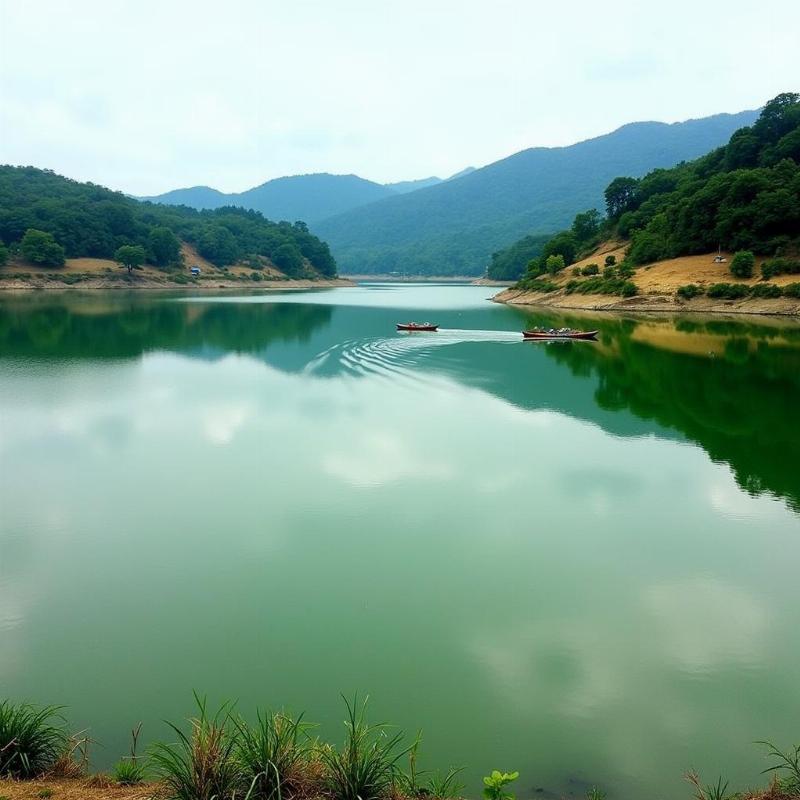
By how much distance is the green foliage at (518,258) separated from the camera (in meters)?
141

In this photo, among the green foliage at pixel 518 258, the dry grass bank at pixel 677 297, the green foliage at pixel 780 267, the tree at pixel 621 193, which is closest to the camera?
the dry grass bank at pixel 677 297

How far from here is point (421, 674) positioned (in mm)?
7379

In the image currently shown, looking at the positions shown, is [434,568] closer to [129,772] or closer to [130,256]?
[129,772]

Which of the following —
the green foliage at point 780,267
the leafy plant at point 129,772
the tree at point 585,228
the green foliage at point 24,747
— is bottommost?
the leafy plant at point 129,772

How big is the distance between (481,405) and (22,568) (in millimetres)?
15350

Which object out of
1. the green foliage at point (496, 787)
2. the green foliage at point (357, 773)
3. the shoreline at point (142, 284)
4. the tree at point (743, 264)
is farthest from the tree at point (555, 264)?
the green foliage at point (496, 787)

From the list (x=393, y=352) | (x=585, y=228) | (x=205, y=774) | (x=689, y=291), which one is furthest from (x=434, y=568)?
(x=585, y=228)

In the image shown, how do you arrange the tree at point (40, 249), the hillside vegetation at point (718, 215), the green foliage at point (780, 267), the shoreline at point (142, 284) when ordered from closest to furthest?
1. the green foliage at point (780, 267)
2. the hillside vegetation at point (718, 215)
3. the shoreline at point (142, 284)
4. the tree at point (40, 249)

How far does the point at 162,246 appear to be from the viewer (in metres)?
114

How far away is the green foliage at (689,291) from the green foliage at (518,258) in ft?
279

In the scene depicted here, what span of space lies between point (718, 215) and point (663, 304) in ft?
34.5

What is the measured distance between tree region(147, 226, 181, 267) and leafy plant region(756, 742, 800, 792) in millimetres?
119112

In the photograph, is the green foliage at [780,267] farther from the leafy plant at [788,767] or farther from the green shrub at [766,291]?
the leafy plant at [788,767]

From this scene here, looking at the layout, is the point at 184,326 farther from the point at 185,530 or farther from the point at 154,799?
the point at 154,799
